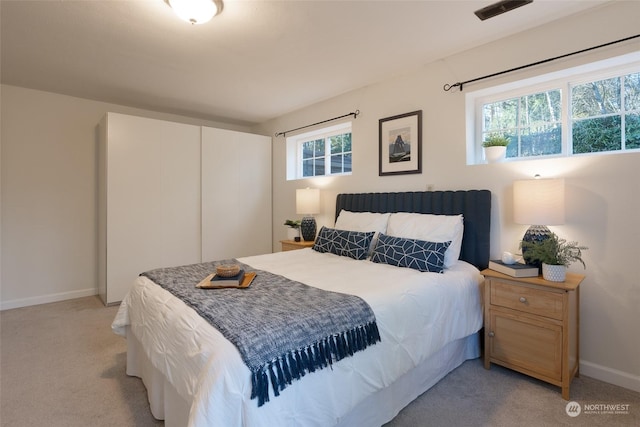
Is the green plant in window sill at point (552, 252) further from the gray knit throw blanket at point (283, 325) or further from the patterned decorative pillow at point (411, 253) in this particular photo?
the gray knit throw blanket at point (283, 325)

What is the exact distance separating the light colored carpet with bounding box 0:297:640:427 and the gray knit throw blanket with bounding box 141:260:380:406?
69 centimetres

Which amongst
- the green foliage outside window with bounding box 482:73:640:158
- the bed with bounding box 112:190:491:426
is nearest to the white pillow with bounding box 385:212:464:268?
the bed with bounding box 112:190:491:426

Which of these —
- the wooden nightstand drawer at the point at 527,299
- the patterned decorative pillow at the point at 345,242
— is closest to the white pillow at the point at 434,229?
the patterned decorative pillow at the point at 345,242

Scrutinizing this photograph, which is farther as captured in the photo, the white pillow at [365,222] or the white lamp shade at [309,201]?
the white lamp shade at [309,201]

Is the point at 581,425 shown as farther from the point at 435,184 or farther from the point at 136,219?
the point at 136,219

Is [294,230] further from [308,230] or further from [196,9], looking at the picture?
[196,9]

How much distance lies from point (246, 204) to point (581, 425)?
406 centimetres

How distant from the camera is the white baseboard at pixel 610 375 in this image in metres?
1.96

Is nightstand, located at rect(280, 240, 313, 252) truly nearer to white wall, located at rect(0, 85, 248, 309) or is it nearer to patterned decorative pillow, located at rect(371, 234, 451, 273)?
patterned decorative pillow, located at rect(371, 234, 451, 273)

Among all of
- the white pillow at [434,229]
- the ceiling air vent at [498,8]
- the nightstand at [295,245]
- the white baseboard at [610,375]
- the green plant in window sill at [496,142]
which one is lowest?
the white baseboard at [610,375]

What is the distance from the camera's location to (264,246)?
481 cm

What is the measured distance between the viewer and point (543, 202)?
79.1 inches

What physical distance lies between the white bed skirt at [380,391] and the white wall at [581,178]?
2.66 feet

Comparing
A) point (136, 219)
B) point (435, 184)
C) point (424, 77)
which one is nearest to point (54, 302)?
point (136, 219)
